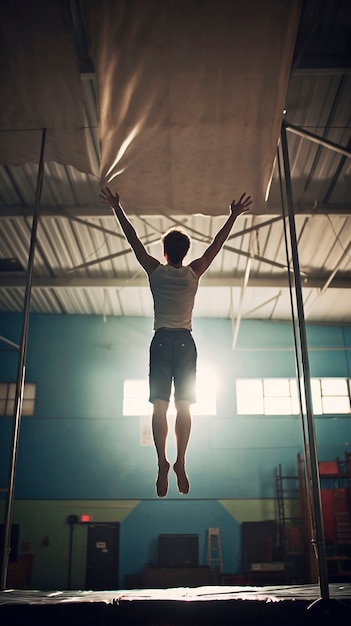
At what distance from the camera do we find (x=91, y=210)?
8.75m

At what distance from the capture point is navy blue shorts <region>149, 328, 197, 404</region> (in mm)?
3164

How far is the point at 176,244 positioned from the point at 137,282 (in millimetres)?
7639

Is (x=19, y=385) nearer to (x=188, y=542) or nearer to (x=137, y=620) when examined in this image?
(x=137, y=620)

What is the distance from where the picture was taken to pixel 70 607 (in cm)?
245

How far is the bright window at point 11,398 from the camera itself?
38.3 feet

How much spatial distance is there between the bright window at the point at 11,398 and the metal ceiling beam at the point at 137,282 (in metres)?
2.39

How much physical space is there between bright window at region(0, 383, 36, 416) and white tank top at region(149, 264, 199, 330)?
917cm

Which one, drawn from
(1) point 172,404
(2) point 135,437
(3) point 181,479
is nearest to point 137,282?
(1) point 172,404

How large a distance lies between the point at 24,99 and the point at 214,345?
8929mm

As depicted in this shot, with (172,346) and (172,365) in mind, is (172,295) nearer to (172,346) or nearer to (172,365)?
(172,346)

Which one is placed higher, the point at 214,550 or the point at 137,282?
the point at 137,282

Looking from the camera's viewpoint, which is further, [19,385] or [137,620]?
[19,385]

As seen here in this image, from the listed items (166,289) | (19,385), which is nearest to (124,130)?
(166,289)

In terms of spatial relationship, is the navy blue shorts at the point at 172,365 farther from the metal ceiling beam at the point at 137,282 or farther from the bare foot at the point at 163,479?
the metal ceiling beam at the point at 137,282
